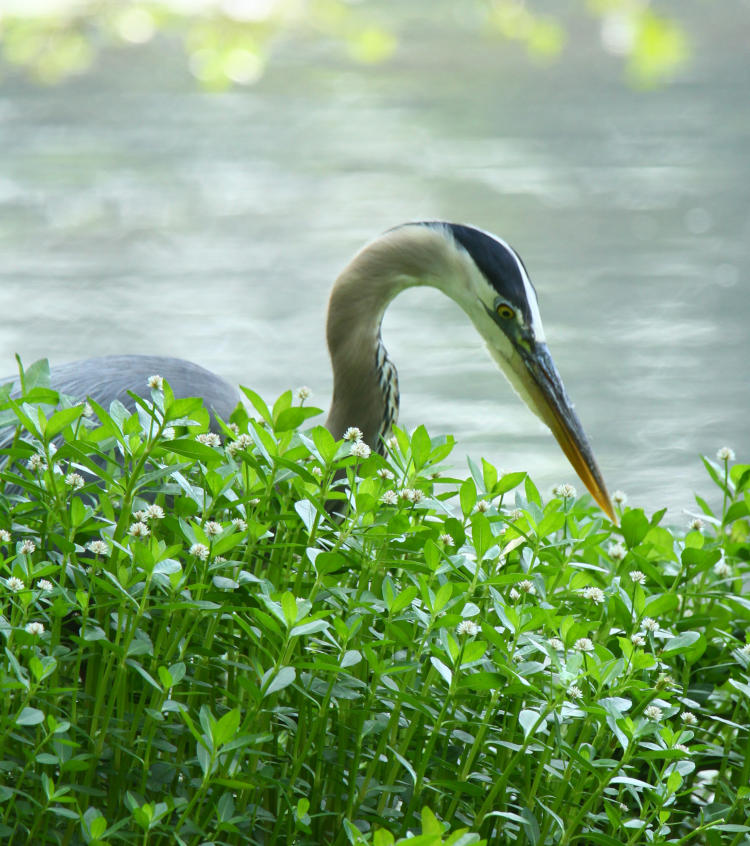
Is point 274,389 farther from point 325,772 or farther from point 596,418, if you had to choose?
point 325,772

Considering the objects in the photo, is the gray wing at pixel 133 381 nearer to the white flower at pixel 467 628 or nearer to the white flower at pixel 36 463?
the white flower at pixel 36 463

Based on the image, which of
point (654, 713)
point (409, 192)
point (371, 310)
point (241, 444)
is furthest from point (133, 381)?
point (409, 192)

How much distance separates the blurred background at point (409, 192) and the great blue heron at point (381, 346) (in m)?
1.78

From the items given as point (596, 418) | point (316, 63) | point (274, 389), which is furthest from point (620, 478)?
point (316, 63)

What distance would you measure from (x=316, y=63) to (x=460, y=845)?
11.7 meters

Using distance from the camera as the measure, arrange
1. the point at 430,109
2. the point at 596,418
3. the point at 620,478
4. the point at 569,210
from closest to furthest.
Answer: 1. the point at 620,478
2. the point at 596,418
3. the point at 569,210
4. the point at 430,109

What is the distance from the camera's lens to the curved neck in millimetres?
3574

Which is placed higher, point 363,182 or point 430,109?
point 430,109

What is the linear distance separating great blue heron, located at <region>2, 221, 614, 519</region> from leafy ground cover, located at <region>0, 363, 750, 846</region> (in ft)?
4.53

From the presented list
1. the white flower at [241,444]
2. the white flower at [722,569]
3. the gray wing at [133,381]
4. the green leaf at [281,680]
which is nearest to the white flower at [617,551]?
the white flower at [722,569]

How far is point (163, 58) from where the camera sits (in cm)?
1250

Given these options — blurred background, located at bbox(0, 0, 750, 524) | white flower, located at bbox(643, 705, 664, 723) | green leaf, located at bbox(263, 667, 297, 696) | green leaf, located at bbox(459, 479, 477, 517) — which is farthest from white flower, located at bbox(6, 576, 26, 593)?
blurred background, located at bbox(0, 0, 750, 524)

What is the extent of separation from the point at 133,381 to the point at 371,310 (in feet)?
2.28

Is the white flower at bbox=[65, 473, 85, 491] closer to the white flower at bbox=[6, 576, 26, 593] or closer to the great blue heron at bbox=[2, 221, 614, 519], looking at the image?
the white flower at bbox=[6, 576, 26, 593]
